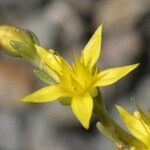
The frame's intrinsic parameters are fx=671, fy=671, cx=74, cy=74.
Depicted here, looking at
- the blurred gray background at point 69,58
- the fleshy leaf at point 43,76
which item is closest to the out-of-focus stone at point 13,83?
the blurred gray background at point 69,58

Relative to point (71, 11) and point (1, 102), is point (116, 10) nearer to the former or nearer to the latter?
point (71, 11)

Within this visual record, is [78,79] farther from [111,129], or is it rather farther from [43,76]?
[111,129]

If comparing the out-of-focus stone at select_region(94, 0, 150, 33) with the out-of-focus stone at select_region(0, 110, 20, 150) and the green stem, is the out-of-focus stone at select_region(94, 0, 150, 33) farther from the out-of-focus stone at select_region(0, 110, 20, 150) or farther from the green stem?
the green stem

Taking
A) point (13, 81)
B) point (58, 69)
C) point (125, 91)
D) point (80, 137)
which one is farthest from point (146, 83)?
point (58, 69)

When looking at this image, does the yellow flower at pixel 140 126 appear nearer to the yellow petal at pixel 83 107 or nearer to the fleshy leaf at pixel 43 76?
the yellow petal at pixel 83 107

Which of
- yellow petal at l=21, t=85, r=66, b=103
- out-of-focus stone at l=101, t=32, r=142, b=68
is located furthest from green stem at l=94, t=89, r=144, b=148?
out-of-focus stone at l=101, t=32, r=142, b=68

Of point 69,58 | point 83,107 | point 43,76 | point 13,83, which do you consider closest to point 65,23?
point 69,58
